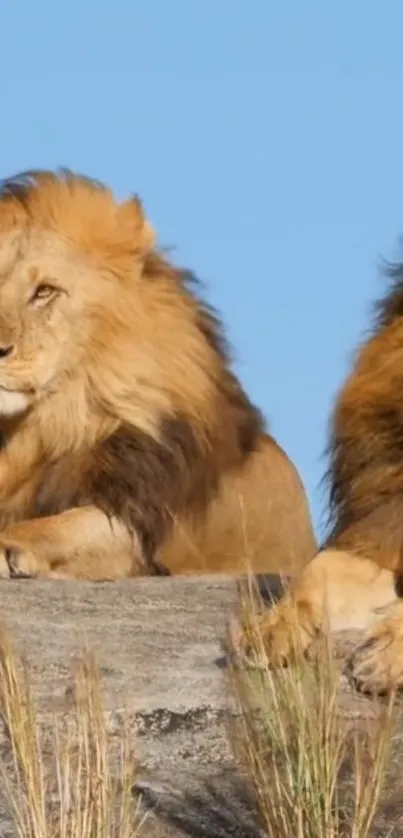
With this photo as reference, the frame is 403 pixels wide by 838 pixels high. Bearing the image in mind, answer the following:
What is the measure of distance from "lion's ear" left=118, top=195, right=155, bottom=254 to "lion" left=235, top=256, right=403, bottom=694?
238cm

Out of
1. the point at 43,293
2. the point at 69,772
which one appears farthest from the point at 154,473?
the point at 69,772

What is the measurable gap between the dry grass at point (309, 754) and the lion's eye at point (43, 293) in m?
3.43

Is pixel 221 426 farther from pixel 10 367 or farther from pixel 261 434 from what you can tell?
pixel 10 367

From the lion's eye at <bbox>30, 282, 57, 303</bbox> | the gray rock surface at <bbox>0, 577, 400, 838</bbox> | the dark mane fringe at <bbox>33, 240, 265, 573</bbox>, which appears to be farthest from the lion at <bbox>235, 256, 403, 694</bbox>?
the lion's eye at <bbox>30, 282, 57, 303</bbox>

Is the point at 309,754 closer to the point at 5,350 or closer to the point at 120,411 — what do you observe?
the point at 5,350

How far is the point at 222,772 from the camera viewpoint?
4633 mm

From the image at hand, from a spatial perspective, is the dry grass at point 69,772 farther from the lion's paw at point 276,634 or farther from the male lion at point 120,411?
the male lion at point 120,411

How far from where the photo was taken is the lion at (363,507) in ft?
17.7

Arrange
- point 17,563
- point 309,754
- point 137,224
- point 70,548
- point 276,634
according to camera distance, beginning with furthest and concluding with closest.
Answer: point 137,224, point 70,548, point 17,563, point 276,634, point 309,754

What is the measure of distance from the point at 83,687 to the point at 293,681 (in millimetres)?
383

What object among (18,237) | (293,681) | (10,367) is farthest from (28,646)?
(18,237)

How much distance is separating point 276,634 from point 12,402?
9.01 feet

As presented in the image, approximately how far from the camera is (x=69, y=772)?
13.9ft

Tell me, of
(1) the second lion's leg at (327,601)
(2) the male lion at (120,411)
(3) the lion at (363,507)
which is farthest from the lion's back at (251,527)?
(1) the second lion's leg at (327,601)
